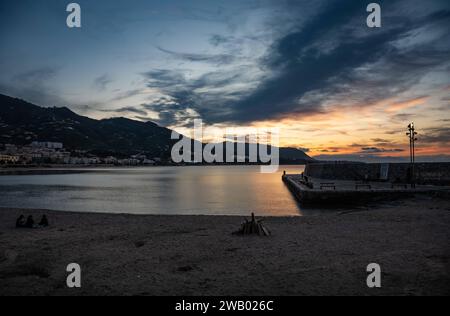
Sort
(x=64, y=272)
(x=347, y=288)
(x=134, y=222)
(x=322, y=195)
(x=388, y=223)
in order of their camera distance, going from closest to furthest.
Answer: (x=347, y=288) → (x=64, y=272) → (x=388, y=223) → (x=134, y=222) → (x=322, y=195)

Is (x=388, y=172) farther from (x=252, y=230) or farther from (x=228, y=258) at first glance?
(x=228, y=258)

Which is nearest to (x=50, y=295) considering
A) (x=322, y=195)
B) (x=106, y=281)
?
(x=106, y=281)

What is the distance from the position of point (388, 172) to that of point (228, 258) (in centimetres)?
3450

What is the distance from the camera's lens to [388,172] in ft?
127

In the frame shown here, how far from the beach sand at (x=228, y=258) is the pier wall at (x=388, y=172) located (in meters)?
19.9

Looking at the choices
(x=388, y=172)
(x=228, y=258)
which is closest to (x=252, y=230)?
(x=228, y=258)

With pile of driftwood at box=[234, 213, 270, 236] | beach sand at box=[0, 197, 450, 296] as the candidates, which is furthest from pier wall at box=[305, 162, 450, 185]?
pile of driftwood at box=[234, 213, 270, 236]

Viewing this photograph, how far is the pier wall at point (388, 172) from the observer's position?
108ft

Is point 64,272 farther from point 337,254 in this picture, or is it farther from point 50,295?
point 337,254

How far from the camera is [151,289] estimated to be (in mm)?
7223

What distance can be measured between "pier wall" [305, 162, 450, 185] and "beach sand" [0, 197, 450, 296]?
19930 mm

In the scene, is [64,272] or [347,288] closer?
[347,288]
